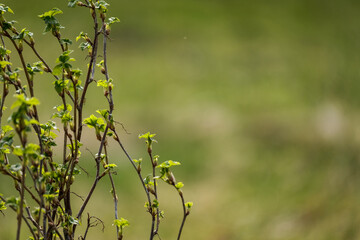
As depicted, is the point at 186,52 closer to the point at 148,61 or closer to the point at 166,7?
the point at 148,61

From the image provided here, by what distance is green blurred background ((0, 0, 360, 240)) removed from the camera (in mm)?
3057

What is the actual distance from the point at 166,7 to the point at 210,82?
152 cm

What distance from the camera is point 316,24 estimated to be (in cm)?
585

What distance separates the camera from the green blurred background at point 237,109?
120 inches

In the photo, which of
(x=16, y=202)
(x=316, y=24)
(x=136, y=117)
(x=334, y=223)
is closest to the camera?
(x=16, y=202)

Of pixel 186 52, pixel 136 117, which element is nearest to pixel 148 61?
pixel 186 52

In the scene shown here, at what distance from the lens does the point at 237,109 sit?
436cm

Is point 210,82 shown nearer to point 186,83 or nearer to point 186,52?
point 186,83

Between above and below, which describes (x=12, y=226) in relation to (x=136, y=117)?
below

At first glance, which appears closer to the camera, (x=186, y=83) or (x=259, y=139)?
(x=259, y=139)

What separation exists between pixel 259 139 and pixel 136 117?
1031mm

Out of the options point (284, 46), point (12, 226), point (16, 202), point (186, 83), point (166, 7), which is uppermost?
point (166, 7)

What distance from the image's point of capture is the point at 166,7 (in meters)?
5.93

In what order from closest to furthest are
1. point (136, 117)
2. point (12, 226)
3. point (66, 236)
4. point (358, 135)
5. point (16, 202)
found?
point (16, 202), point (66, 236), point (12, 226), point (358, 135), point (136, 117)
